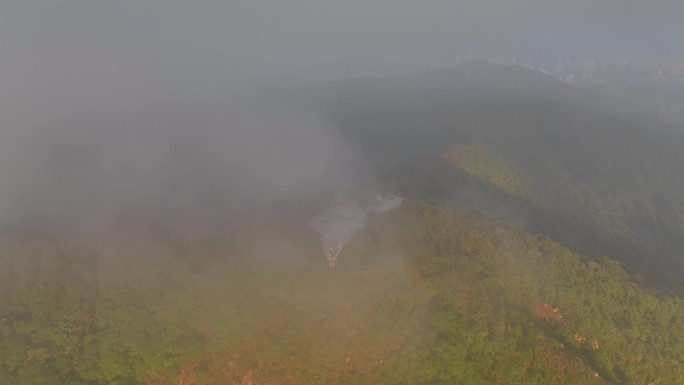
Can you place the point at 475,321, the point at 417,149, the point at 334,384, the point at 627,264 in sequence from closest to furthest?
the point at 334,384 < the point at 475,321 < the point at 627,264 < the point at 417,149

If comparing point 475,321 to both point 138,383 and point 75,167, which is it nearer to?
point 138,383

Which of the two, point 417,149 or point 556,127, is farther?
point 556,127

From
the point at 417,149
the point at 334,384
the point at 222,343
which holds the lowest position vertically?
the point at 417,149

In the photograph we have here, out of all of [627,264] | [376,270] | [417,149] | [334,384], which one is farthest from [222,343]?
[417,149]

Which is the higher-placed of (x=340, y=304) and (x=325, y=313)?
(x=340, y=304)

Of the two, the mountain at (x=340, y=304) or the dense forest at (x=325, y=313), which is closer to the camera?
the dense forest at (x=325, y=313)

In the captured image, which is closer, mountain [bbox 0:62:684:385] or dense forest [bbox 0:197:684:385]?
dense forest [bbox 0:197:684:385]

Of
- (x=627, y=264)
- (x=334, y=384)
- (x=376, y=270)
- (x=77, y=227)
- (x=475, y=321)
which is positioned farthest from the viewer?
(x=627, y=264)

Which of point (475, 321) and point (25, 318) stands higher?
point (25, 318)

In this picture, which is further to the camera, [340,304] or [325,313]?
[340,304]
